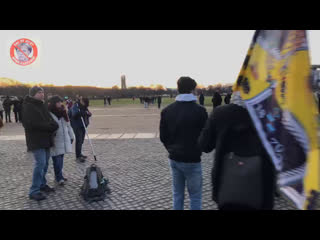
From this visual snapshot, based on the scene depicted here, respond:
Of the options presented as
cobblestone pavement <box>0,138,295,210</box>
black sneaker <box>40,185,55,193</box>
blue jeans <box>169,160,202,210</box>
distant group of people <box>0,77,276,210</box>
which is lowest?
cobblestone pavement <box>0,138,295,210</box>

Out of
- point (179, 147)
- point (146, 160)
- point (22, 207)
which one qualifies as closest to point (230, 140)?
point (179, 147)

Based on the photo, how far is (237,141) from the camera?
1.89m

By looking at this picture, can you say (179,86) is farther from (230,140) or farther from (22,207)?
(22,207)

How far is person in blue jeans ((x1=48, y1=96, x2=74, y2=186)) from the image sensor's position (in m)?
4.85

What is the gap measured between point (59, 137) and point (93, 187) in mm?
1318

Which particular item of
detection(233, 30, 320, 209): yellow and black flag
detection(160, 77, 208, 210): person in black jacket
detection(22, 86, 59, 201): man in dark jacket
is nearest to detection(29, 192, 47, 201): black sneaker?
detection(22, 86, 59, 201): man in dark jacket

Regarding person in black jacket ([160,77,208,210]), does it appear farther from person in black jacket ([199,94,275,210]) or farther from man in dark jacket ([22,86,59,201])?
man in dark jacket ([22,86,59,201])

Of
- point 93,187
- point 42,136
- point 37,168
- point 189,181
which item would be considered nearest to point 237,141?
point 189,181

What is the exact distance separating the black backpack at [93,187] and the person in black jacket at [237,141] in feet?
8.78

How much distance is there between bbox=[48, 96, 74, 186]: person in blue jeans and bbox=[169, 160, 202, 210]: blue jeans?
281 cm

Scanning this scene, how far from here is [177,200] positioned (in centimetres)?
300

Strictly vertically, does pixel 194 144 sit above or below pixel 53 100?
below

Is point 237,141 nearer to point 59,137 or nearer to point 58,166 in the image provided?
point 59,137

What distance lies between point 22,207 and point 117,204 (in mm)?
1460
